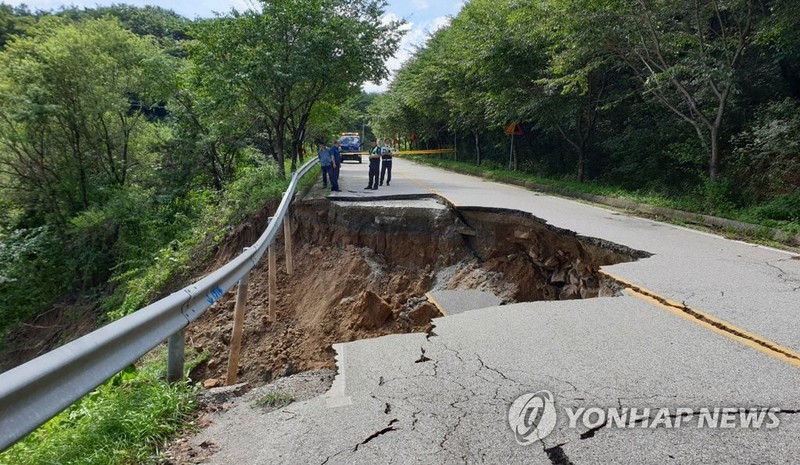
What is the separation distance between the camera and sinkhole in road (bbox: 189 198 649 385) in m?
7.49

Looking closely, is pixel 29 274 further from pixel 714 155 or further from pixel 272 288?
pixel 714 155

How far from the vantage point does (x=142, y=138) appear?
24.0 meters

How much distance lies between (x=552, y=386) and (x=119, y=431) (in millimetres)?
2764

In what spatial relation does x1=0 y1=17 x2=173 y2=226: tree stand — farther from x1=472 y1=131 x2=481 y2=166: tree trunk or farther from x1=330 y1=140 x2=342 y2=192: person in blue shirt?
x1=472 y1=131 x2=481 y2=166: tree trunk

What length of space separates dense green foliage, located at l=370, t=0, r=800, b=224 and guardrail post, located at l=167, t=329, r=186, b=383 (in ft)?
35.8

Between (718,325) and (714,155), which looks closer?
(718,325)

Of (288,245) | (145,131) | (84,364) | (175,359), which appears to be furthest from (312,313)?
(145,131)

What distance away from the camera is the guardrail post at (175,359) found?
11.6 feet

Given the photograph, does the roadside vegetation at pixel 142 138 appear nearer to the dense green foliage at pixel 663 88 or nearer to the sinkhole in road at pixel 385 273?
the sinkhole in road at pixel 385 273

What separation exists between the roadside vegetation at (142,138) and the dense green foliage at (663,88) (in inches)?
188

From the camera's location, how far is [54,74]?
19.5 meters

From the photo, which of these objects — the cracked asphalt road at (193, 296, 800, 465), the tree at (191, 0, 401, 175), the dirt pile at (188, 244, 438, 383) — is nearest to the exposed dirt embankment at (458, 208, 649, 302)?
the dirt pile at (188, 244, 438, 383)

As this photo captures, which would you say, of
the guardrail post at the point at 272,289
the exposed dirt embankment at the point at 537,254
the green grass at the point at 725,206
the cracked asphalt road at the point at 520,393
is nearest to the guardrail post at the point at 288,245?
the guardrail post at the point at 272,289

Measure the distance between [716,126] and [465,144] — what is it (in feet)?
81.8
